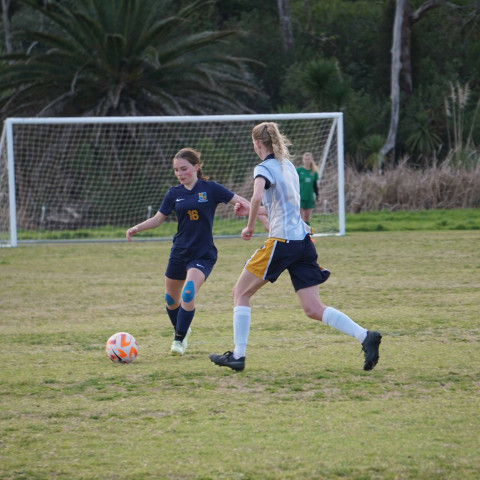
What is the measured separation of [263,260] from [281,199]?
45cm

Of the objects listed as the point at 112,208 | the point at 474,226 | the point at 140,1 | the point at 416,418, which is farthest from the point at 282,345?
the point at 140,1

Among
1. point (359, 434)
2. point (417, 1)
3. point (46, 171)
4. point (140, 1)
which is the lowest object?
point (359, 434)

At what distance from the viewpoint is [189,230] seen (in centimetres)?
717

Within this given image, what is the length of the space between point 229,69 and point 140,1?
4350 millimetres

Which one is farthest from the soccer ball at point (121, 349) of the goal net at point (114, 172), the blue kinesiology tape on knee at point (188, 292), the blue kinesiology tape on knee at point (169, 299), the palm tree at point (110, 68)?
the palm tree at point (110, 68)

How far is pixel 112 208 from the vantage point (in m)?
23.1

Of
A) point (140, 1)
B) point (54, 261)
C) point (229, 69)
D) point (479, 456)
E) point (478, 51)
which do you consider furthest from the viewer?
point (478, 51)

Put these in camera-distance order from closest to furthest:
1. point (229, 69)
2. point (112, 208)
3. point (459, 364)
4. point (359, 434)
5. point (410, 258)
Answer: point (359, 434), point (459, 364), point (410, 258), point (112, 208), point (229, 69)

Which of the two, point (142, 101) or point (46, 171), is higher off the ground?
point (142, 101)

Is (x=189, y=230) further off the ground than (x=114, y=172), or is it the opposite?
(x=114, y=172)

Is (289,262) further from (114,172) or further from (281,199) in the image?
(114,172)

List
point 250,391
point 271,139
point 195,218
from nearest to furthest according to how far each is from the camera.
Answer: point 250,391, point 271,139, point 195,218

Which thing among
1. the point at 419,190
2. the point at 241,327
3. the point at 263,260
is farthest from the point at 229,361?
the point at 419,190

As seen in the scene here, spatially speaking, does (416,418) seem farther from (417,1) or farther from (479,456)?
(417,1)
